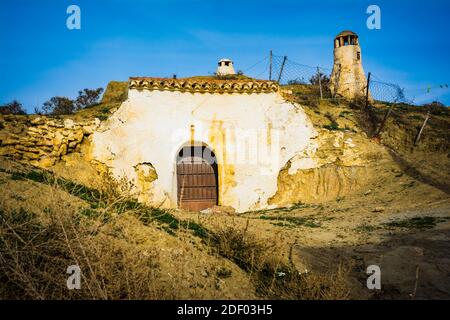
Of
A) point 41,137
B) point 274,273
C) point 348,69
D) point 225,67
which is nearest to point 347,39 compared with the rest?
point 348,69

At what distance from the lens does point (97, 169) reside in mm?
11961

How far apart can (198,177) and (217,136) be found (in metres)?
1.75

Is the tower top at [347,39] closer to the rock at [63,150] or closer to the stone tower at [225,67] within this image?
the stone tower at [225,67]

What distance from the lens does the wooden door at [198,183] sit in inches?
518

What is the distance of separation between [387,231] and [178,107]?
843cm

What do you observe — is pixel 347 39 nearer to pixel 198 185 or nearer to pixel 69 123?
pixel 198 185

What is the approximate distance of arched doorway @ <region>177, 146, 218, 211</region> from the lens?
13.2 meters

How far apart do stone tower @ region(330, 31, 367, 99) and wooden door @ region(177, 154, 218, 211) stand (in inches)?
340

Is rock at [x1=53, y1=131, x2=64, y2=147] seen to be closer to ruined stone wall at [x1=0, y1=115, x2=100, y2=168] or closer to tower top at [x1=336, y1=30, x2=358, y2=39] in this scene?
ruined stone wall at [x1=0, y1=115, x2=100, y2=168]

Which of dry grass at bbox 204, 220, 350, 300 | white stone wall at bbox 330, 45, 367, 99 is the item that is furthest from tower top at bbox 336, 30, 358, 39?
dry grass at bbox 204, 220, 350, 300

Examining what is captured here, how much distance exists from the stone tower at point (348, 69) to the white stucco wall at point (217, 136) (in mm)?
5123

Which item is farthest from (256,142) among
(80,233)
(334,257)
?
(80,233)

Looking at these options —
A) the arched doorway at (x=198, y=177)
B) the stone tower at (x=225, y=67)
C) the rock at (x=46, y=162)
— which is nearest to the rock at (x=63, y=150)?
the rock at (x=46, y=162)
